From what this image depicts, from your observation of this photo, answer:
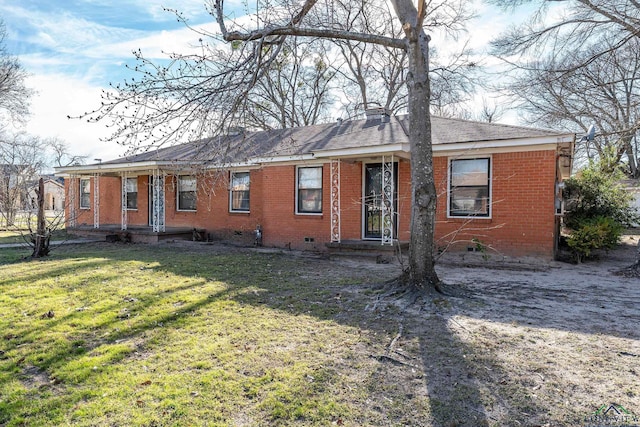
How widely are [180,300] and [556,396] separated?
4.94 m

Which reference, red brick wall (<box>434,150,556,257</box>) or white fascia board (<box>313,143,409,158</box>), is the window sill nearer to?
white fascia board (<box>313,143,409,158</box>)

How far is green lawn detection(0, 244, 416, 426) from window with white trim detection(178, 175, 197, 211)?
856 centimetres

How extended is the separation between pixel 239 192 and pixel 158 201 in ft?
9.99

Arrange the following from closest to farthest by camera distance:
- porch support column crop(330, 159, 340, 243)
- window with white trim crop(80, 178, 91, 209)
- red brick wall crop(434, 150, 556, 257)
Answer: red brick wall crop(434, 150, 556, 257) < porch support column crop(330, 159, 340, 243) < window with white trim crop(80, 178, 91, 209)

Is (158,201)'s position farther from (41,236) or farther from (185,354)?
(185,354)

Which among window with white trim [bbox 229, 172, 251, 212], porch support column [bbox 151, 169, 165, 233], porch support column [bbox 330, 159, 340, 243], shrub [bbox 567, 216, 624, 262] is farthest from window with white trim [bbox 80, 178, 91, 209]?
shrub [bbox 567, 216, 624, 262]

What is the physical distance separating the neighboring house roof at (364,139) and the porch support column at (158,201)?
1.01 meters

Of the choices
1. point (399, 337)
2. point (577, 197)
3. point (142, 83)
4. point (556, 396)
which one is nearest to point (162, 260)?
point (142, 83)

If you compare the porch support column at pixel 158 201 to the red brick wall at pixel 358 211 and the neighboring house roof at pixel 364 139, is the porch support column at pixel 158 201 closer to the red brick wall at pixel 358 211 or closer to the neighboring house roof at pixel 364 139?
the red brick wall at pixel 358 211

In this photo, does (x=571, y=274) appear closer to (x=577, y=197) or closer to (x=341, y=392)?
(x=577, y=197)

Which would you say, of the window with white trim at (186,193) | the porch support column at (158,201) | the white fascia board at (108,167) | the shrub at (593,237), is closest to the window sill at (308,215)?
the white fascia board at (108,167)

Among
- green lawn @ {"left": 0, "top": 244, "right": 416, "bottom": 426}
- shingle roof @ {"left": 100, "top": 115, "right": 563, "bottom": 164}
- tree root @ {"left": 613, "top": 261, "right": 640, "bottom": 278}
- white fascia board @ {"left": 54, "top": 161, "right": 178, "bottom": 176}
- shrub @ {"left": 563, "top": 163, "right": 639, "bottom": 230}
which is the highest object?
shingle roof @ {"left": 100, "top": 115, "right": 563, "bottom": 164}

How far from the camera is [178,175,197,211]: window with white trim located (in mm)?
15998

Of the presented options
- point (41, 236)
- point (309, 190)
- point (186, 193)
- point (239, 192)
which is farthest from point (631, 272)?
point (186, 193)
